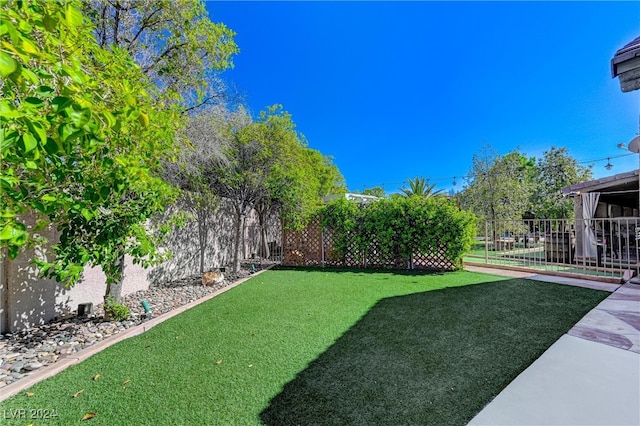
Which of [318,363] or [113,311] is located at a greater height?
[113,311]

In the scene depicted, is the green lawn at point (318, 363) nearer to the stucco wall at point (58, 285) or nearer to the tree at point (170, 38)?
the stucco wall at point (58, 285)

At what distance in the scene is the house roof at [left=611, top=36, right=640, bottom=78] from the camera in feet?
10.7

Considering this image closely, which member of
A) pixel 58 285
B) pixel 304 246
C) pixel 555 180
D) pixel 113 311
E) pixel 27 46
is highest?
pixel 555 180

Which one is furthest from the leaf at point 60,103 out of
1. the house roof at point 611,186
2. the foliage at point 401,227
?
the house roof at point 611,186

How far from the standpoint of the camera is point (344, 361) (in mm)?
3135

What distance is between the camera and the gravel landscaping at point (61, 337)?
10.5ft

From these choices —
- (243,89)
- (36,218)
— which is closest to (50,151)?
(36,218)

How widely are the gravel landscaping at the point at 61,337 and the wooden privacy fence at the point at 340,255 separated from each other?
4.79 meters

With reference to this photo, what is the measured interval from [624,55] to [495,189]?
14427 millimetres

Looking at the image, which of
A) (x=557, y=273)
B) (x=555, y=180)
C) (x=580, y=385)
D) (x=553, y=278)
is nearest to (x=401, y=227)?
(x=553, y=278)

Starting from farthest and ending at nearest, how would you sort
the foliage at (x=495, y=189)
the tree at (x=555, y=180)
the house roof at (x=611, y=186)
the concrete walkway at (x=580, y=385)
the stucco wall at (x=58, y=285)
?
the tree at (x=555, y=180), the foliage at (x=495, y=189), the house roof at (x=611, y=186), the stucco wall at (x=58, y=285), the concrete walkway at (x=580, y=385)

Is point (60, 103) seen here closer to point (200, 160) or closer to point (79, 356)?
point (79, 356)

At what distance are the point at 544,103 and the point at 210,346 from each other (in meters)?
17.6

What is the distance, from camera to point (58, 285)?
449cm
